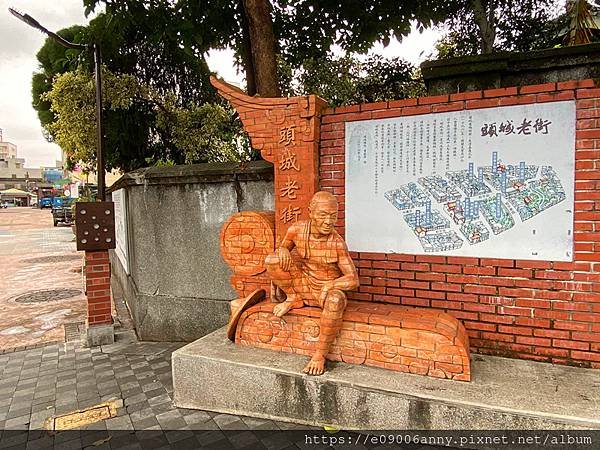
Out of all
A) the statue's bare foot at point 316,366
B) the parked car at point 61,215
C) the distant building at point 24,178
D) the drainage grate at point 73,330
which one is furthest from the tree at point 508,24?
the distant building at point 24,178

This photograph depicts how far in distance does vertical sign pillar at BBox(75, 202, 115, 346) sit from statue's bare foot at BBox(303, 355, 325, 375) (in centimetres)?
358

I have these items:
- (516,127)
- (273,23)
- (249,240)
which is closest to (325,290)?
(249,240)

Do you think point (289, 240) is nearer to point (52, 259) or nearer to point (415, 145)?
point (415, 145)

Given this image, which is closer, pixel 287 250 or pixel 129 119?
pixel 287 250

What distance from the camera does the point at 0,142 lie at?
12519 cm

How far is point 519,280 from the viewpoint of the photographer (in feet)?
11.0

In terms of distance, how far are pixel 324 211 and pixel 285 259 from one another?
1.95 feet

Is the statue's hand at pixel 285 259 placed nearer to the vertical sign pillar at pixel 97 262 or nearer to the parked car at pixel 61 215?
the vertical sign pillar at pixel 97 262

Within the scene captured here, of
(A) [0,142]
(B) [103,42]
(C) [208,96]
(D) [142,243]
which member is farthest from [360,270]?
A: (A) [0,142]

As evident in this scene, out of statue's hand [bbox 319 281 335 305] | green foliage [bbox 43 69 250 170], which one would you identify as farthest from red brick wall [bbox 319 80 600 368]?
green foliage [bbox 43 69 250 170]

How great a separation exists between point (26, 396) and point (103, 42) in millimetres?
8533

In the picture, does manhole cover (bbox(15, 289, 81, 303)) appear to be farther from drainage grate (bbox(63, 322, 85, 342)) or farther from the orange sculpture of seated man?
the orange sculpture of seated man

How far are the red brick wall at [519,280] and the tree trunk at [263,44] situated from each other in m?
3.20

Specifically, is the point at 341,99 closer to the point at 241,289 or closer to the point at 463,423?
the point at 241,289
